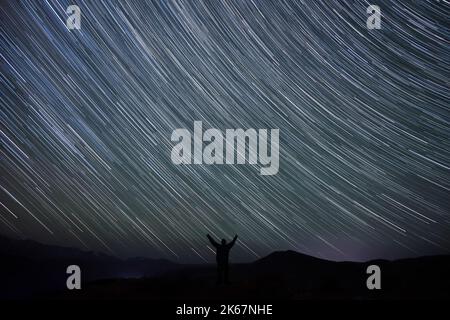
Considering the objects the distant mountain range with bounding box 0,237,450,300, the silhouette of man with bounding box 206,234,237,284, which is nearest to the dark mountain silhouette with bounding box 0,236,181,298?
the distant mountain range with bounding box 0,237,450,300

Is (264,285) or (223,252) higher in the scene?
(223,252)

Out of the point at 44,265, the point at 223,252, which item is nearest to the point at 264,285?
the point at 223,252

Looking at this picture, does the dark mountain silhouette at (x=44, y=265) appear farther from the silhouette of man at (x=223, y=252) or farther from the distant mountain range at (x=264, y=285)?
the silhouette of man at (x=223, y=252)

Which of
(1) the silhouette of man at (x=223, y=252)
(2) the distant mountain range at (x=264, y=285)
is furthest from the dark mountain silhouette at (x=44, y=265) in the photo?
(1) the silhouette of man at (x=223, y=252)

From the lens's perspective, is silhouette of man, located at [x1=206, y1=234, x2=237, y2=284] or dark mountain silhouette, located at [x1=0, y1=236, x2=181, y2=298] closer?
silhouette of man, located at [x1=206, y1=234, x2=237, y2=284]

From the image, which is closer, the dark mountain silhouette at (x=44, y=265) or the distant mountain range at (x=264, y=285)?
the distant mountain range at (x=264, y=285)

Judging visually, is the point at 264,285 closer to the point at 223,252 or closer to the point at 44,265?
the point at 223,252

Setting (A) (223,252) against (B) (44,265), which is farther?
(B) (44,265)

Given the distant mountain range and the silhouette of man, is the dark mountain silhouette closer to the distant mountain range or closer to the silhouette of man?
the distant mountain range

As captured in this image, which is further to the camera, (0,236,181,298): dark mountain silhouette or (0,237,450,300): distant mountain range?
(0,236,181,298): dark mountain silhouette
